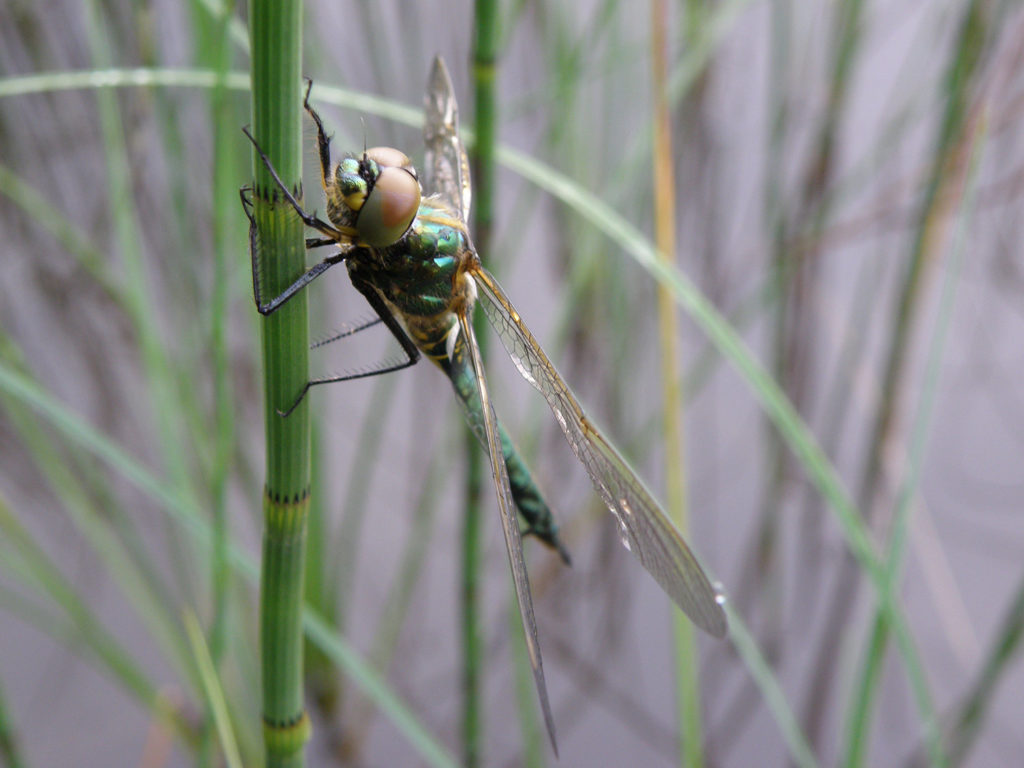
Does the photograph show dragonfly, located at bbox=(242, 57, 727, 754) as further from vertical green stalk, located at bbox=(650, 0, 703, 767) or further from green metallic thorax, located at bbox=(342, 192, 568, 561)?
vertical green stalk, located at bbox=(650, 0, 703, 767)

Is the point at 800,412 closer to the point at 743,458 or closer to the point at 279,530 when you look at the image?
the point at 743,458

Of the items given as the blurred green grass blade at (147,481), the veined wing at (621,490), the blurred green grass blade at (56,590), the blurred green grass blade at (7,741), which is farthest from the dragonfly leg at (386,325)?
the blurred green grass blade at (56,590)

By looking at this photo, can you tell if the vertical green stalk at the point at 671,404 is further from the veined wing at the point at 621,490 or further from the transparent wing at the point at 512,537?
the transparent wing at the point at 512,537

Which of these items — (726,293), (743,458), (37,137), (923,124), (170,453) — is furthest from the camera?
(923,124)

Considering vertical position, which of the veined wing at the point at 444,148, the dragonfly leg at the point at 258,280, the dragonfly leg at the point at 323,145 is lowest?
the dragonfly leg at the point at 258,280

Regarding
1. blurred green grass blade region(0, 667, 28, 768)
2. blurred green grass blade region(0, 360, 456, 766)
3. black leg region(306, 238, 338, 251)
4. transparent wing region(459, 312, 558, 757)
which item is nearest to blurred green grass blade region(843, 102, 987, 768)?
transparent wing region(459, 312, 558, 757)

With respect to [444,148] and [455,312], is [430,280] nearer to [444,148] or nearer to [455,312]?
[455,312]

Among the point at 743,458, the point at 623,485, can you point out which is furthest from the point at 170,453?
the point at 743,458
